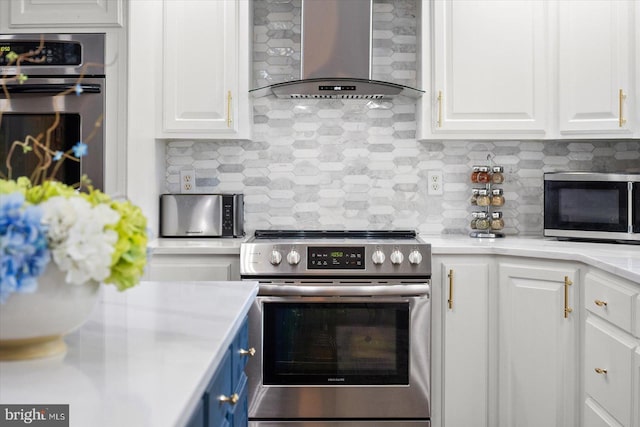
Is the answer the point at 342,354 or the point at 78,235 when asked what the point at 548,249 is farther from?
the point at 78,235

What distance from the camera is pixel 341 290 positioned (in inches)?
110

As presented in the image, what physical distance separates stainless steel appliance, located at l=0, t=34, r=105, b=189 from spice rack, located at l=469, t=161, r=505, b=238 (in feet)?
6.12

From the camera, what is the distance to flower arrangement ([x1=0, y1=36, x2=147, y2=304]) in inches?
35.0

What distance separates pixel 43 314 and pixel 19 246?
0.19m

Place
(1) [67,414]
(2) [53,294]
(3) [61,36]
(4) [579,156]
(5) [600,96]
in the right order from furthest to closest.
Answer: (4) [579,156]
(5) [600,96]
(3) [61,36]
(2) [53,294]
(1) [67,414]

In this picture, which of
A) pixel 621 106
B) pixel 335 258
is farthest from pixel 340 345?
pixel 621 106

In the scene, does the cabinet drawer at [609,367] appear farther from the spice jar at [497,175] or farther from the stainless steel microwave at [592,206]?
the spice jar at [497,175]

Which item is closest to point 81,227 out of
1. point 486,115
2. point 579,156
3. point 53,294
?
point 53,294

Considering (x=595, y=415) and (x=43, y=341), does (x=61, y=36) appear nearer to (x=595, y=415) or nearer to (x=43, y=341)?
(x=43, y=341)

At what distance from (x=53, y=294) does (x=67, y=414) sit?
255 millimetres

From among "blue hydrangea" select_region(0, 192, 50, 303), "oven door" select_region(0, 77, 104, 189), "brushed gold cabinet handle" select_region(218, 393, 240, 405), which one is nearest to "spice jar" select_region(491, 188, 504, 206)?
"oven door" select_region(0, 77, 104, 189)

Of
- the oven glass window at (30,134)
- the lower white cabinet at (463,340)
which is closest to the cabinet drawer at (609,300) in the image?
the lower white cabinet at (463,340)

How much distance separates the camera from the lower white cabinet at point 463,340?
2.87 m

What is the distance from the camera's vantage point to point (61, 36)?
2725mm
